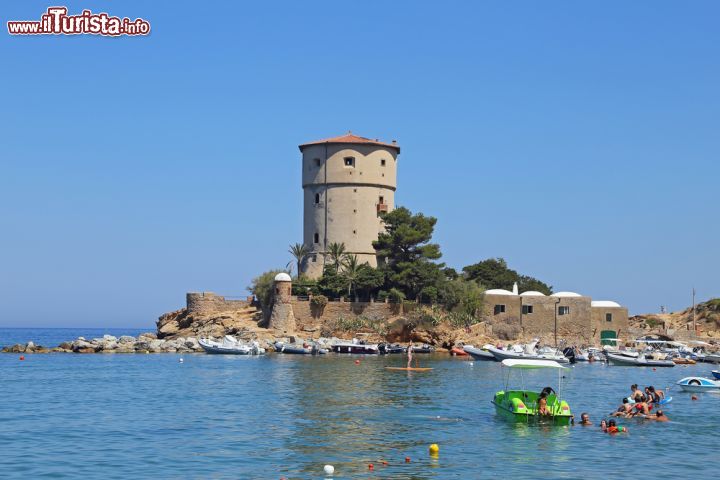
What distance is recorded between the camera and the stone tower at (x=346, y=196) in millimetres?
69375

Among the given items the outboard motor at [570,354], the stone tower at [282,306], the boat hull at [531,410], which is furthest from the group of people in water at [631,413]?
the stone tower at [282,306]

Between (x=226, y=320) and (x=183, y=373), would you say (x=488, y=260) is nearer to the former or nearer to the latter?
(x=226, y=320)

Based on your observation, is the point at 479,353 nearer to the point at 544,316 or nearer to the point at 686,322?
the point at 544,316

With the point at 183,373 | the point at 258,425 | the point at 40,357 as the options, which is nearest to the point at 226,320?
the point at 40,357

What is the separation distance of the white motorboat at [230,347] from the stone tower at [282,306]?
3.62 metres

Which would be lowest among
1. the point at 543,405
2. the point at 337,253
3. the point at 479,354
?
the point at 543,405

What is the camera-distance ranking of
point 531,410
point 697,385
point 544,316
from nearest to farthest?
1. point 531,410
2. point 697,385
3. point 544,316

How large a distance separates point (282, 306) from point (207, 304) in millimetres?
7723

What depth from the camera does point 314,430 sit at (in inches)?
1013

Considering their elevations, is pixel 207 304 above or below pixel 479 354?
above

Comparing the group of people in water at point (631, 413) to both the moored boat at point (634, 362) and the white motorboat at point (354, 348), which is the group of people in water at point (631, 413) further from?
the white motorboat at point (354, 348)

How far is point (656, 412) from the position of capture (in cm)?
2969

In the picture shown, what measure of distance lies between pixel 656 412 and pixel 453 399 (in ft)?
24.6

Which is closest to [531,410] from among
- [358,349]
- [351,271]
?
[358,349]
